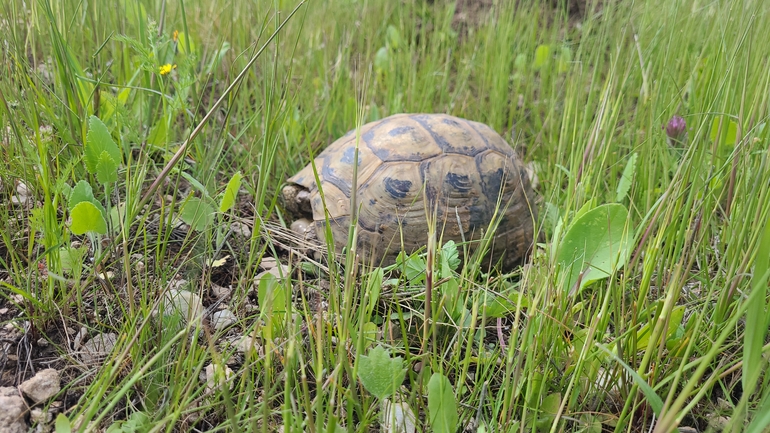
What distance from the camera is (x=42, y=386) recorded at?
4.26ft

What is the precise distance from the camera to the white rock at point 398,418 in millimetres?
1256

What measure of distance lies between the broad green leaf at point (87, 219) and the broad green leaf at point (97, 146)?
17 cm

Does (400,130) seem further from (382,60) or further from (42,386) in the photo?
(42,386)

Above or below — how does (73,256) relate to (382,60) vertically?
below

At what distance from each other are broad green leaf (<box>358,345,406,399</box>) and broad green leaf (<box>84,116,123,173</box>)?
86 cm

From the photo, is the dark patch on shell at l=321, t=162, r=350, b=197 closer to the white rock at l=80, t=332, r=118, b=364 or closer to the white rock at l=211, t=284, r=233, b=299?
the white rock at l=211, t=284, r=233, b=299

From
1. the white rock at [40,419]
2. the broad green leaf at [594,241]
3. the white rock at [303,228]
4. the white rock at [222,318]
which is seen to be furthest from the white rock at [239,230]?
the broad green leaf at [594,241]

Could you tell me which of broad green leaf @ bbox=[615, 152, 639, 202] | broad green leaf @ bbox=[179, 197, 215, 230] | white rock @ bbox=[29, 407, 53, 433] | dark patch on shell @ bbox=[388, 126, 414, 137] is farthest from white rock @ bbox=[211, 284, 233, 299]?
broad green leaf @ bbox=[615, 152, 639, 202]

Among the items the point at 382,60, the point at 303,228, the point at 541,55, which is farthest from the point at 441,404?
the point at 541,55

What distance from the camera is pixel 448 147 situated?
87.7 inches

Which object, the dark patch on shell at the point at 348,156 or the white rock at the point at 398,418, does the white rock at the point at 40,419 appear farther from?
the dark patch on shell at the point at 348,156

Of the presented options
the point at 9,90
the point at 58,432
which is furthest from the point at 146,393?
the point at 9,90

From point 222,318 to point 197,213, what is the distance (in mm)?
313

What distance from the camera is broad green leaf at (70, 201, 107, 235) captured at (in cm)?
138
